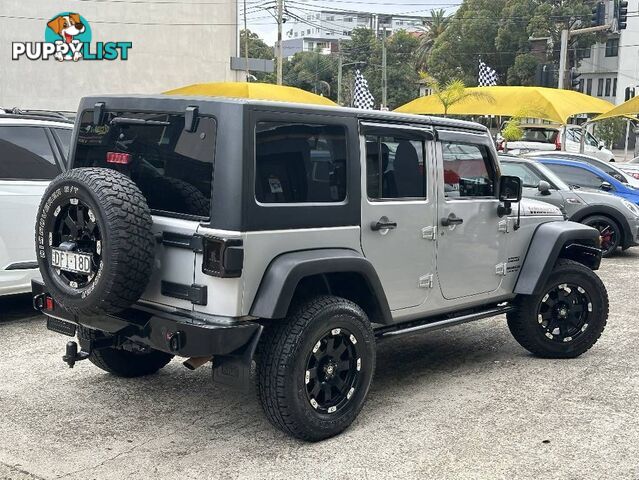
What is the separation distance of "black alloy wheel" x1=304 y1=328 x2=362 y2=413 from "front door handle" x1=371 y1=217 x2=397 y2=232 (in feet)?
2.36

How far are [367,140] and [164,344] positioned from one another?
1.78m

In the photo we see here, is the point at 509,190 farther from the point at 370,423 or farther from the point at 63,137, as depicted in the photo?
the point at 63,137

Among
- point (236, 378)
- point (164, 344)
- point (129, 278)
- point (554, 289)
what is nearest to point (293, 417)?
point (236, 378)

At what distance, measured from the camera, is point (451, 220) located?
561 centimetres

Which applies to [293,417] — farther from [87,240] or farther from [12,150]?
[12,150]

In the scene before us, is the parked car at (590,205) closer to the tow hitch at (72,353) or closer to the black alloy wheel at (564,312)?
the black alloy wheel at (564,312)

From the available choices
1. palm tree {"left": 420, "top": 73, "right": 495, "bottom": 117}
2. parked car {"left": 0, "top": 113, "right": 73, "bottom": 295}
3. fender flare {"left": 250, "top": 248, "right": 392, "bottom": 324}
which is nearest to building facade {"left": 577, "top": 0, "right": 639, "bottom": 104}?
palm tree {"left": 420, "top": 73, "right": 495, "bottom": 117}

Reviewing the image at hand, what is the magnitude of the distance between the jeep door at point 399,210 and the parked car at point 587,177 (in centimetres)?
819

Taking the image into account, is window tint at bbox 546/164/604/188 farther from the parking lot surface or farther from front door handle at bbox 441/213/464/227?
front door handle at bbox 441/213/464/227

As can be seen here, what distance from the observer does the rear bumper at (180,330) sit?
165 inches

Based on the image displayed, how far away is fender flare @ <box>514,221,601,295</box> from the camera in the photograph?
6242 millimetres

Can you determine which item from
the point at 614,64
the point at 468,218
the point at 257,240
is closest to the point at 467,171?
the point at 468,218

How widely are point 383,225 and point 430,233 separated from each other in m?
0.52

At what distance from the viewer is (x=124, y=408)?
17.2ft
